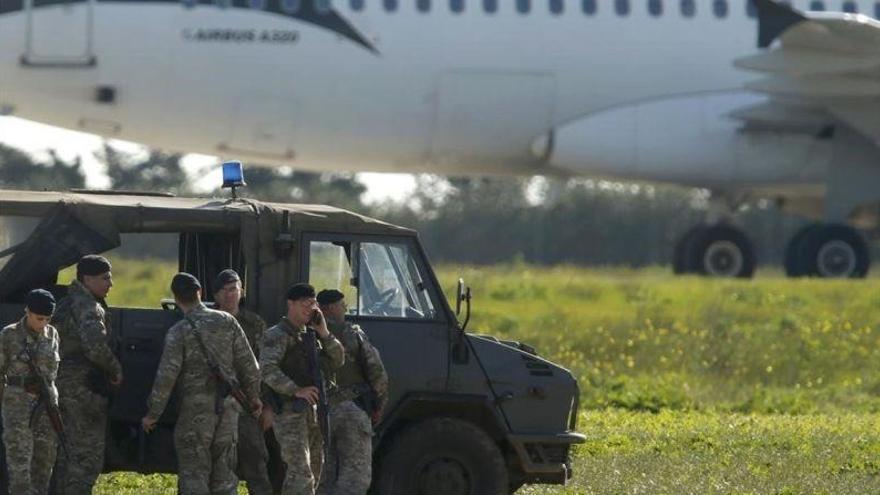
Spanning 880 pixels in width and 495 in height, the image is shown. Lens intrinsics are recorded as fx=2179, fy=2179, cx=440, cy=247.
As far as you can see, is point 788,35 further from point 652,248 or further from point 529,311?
point 652,248

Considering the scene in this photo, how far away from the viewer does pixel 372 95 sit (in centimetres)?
2944

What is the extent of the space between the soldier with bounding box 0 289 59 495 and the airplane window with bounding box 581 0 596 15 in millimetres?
19161

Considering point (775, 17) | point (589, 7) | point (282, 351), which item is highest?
point (589, 7)

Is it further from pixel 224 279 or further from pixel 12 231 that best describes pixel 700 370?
pixel 12 231

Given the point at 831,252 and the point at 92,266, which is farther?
the point at 831,252

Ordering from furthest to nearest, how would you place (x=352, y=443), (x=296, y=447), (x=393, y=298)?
(x=393, y=298), (x=352, y=443), (x=296, y=447)

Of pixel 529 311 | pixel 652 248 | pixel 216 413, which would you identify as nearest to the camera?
pixel 216 413

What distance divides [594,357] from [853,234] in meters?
7.29

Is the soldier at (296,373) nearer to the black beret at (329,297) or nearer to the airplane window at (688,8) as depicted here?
the black beret at (329,297)

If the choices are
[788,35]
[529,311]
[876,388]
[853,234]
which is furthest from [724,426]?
[853,234]

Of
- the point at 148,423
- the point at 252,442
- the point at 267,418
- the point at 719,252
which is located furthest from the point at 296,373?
the point at 719,252

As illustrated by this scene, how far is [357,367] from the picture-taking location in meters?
12.3

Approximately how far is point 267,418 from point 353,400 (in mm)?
547

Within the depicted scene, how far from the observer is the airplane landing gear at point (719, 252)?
31688 millimetres
